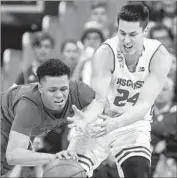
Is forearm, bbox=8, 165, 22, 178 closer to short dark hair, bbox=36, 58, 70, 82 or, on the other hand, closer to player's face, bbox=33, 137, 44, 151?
player's face, bbox=33, 137, 44, 151

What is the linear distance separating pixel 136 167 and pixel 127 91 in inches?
26.6

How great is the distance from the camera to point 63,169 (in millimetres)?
4301

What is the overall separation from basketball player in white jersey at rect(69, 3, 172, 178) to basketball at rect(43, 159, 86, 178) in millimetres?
193

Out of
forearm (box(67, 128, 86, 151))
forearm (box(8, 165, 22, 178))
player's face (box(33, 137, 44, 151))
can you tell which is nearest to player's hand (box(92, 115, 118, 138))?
forearm (box(67, 128, 86, 151))

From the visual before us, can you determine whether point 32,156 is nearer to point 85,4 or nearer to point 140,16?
point 140,16

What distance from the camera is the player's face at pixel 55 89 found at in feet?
14.7

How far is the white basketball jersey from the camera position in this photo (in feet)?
15.6

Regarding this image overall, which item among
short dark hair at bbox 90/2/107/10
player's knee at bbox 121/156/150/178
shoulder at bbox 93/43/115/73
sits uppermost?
short dark hair at bbox 90/2/107/10

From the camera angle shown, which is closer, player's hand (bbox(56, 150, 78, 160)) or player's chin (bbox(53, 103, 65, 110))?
player's hand (bbox(56, 150, 78, 160))

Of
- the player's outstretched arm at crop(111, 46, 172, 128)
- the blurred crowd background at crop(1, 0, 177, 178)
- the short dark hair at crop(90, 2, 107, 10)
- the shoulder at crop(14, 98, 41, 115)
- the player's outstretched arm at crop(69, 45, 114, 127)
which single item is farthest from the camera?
the short dark hair at crop(90, 2, 107, 10)

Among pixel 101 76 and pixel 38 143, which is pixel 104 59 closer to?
pixel 101 76

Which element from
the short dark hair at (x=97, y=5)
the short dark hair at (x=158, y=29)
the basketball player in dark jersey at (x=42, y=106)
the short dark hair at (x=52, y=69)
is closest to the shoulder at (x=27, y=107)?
the basketball player in dark jersey at (x=42, y=106)

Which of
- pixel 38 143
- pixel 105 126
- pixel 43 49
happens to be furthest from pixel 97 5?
pixel 105 126

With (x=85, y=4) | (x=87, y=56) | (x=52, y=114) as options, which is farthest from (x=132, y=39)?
(x=85, y=4)
